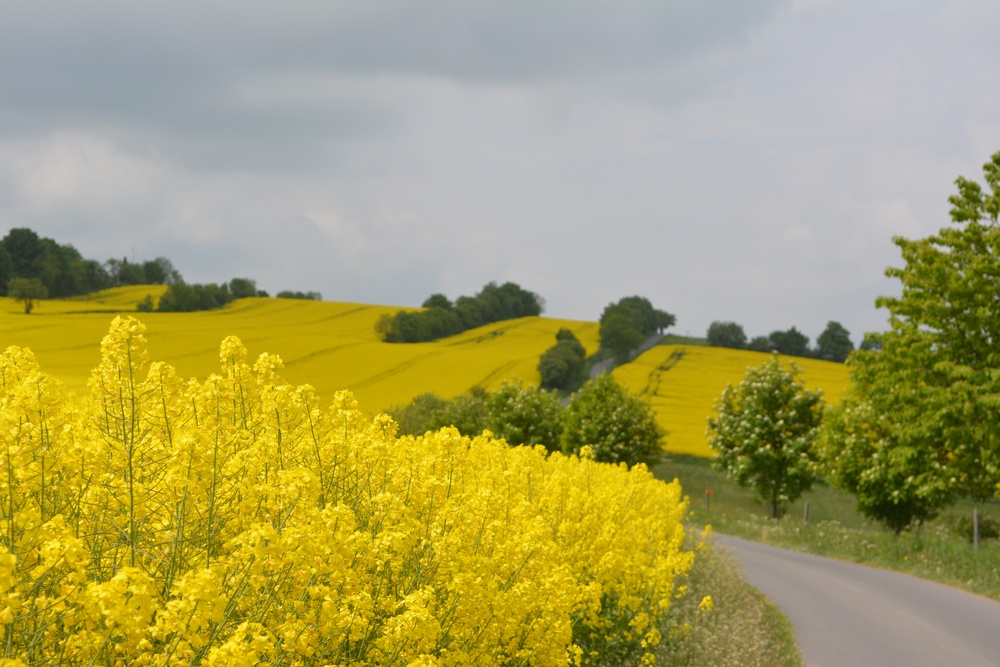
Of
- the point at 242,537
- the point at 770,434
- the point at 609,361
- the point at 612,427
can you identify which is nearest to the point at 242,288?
the point at 609,361

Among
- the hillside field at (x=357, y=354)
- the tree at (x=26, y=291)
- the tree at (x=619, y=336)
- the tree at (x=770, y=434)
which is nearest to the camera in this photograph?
the tree at (x=770, y=434)

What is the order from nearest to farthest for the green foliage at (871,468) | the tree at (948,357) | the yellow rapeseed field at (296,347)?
the tree at (948,357), the green foliage at (871,468), the yellow rapeseed field at (296,347)

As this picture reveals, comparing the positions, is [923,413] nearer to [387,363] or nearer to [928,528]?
[928,528]

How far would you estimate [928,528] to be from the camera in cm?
3375

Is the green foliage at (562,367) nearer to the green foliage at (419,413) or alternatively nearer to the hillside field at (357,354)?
the hillside field at (357,354)

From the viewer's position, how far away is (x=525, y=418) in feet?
145

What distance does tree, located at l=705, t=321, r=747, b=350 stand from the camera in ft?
314

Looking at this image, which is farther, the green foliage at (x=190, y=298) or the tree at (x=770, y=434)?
the green foliage at (x=190, y=298)

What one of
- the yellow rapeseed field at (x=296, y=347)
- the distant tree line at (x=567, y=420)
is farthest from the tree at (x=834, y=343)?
the distant tree line at (x=567, y=420)

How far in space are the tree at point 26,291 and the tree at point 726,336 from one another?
63075 mm

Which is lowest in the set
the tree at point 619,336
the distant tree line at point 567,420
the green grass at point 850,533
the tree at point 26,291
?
the green grass at point 850,533

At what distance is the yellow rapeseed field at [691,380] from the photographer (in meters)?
55.7

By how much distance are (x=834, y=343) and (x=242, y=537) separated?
94.7 m

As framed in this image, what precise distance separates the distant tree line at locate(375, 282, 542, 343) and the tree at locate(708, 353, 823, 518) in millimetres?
42894
